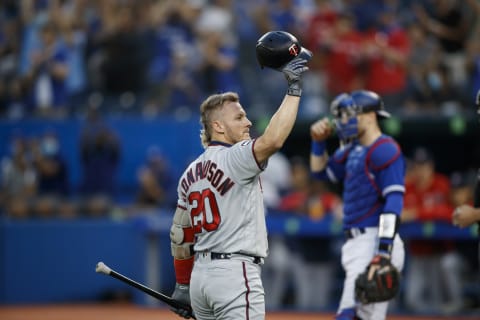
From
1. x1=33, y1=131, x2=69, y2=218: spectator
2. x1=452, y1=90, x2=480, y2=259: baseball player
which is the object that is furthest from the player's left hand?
x1=33, y1=131, x2=69, y2=218: spectator

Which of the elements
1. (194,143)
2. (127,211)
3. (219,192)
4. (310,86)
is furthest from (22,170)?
(219,192)

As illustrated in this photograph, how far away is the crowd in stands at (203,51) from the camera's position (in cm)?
1178

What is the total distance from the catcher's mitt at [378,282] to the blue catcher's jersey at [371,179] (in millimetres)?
454

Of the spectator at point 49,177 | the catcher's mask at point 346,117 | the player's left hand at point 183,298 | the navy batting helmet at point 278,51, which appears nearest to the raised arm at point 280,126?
the navy batting helmet at point 278,51

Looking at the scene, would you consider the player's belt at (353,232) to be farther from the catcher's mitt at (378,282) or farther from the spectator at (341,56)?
the spectator at (341,56)

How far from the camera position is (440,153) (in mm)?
12867

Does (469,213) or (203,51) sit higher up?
(203,51)

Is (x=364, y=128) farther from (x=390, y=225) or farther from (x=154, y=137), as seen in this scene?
(x=154, y=137)

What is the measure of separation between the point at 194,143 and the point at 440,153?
3459 mm

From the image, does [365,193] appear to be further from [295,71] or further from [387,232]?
[295,71]

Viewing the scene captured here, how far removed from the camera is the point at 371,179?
6.25 metres

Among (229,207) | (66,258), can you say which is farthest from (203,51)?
(229,207)

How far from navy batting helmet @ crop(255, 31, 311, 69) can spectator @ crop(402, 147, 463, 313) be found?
19.8 ft

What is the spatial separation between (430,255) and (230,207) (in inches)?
260
